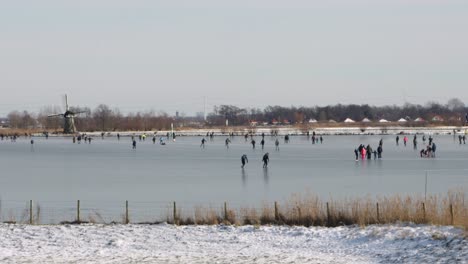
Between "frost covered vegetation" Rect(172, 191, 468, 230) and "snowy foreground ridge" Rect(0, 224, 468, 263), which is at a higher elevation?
"frost covered vegetation" Rect(172, 191, 468, 230)

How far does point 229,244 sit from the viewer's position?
13.4 m

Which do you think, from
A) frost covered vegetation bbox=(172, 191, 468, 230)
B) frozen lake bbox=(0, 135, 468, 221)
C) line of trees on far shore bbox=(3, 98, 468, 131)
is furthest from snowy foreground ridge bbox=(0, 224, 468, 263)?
line of trees on far shore bbox=(3, 98, 468, 131)

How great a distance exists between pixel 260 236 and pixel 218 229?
111 centimetres

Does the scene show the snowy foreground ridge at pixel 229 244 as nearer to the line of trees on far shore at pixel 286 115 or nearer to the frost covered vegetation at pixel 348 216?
the frost covered vegetation at pixel 348 216

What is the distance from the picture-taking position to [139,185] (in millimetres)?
24703

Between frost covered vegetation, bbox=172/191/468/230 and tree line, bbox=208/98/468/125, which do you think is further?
tree line, bbox=208/98/468/125

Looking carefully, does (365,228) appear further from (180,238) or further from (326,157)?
(326,157)

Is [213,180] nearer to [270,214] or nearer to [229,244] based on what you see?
[270,214]

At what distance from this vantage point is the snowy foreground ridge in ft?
39.2

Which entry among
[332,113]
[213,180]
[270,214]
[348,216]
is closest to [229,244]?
[270,214]

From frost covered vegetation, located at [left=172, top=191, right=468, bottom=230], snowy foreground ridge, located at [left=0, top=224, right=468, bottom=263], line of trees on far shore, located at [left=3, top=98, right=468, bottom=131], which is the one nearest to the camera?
snowy foreground ridge, located at [left=0, top=224, right=468, bottom=263]

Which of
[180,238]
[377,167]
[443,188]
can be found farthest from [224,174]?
[180,238]

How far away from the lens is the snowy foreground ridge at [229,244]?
11.9m

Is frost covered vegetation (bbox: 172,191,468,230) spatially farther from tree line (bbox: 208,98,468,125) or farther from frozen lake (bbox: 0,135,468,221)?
tree line (bbox: 208,98,468,125)
